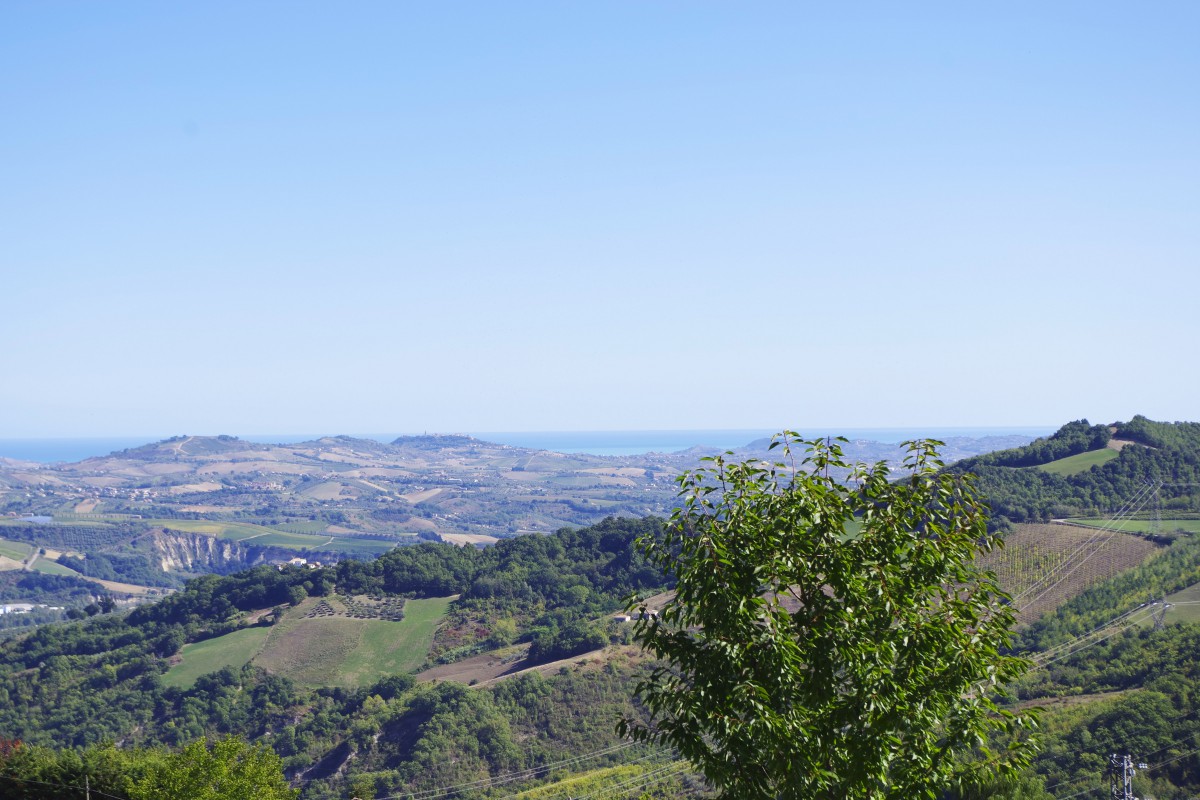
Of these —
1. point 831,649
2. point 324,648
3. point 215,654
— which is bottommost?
point 215,654

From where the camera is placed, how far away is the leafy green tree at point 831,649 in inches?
387

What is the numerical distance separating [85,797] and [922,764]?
1595 inches

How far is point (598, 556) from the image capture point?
127812 millimetres

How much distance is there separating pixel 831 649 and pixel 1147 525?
98218mm

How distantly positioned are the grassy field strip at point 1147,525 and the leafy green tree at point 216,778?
82994 millimetres

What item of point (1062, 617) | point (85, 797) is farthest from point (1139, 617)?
point (85, 797)

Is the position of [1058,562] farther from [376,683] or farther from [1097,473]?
[376,683]

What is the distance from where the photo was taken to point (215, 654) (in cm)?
10619

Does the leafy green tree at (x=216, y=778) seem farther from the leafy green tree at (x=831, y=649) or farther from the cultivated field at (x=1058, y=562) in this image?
the cultivated field at (x=1058, y=562)

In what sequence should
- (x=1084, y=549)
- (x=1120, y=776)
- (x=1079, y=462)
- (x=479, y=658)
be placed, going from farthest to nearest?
(x=1079, y=462), (x=479, y=658), (x=1084, y=549), (x=1120, y=776)

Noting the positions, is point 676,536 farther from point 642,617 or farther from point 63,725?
point 63,725

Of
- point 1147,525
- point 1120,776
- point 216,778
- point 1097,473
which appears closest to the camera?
point 216,778

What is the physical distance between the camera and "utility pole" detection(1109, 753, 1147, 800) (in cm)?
3628

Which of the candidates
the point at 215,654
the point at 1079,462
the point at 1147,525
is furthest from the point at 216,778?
the point at 1079,462
